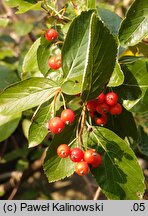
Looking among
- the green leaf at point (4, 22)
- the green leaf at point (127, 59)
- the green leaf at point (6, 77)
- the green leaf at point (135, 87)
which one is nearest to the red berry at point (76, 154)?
the green leaf at point (135, 87)

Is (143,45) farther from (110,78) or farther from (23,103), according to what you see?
(23,103)

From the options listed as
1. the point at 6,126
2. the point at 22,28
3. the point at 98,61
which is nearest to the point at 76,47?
the point at 98,61

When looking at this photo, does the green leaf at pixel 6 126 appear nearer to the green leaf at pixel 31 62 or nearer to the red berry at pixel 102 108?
the green leaf at pixel 31 62

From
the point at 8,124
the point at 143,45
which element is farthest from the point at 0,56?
the point at 143,45

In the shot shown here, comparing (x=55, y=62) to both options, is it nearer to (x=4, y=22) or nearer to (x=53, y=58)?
(x=53, y=58)

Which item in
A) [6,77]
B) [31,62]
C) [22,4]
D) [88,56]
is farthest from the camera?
[6,77]
